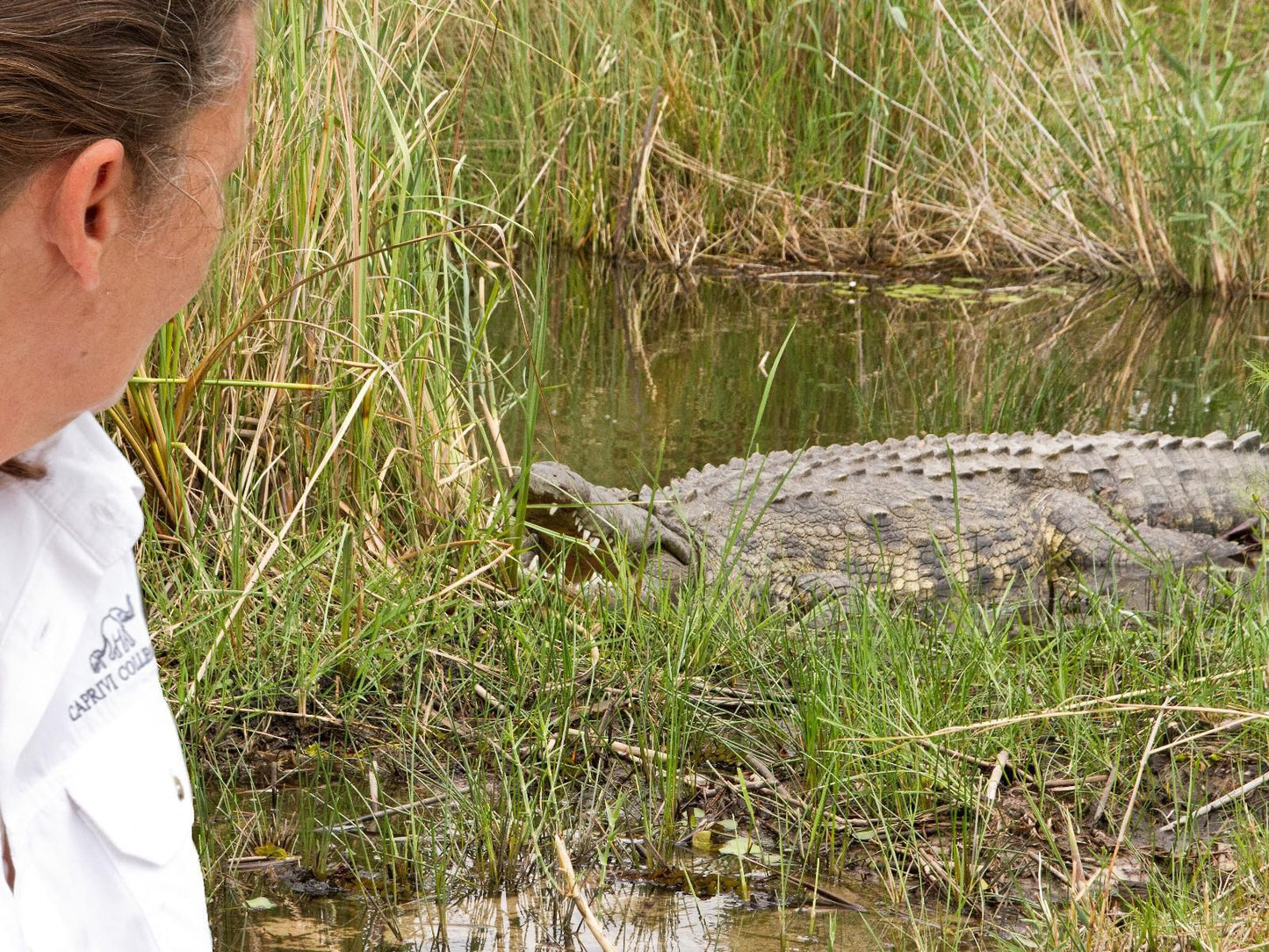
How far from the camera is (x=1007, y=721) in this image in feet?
8.29

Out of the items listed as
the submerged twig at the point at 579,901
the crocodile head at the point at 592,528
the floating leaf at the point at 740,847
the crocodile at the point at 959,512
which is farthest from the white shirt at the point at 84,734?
the crocodile at the point at 959,512

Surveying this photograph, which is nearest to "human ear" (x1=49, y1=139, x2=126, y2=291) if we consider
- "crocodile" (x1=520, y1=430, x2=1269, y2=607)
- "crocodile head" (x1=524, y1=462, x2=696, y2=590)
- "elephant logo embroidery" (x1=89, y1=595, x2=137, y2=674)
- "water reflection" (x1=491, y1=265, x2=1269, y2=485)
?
"elephant logo embroidery" (x1=89, y1=595, x2=137, y2=674)

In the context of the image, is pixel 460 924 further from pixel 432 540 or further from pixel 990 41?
pixel 990 41

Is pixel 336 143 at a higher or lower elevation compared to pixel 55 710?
higher

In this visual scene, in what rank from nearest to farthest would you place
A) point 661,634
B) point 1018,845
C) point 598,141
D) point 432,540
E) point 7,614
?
point 7,614 → point 1018,845 → point 661,634 → point 432,540 → point 598,141

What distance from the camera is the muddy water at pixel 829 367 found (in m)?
5.48

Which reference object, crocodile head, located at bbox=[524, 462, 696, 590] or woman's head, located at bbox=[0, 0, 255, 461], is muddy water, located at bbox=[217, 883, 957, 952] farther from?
woman's head, located at bbox=[0, 0, 255, 461]

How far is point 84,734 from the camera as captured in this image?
1.36 m

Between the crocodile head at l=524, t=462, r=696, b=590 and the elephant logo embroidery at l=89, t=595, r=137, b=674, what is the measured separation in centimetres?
240

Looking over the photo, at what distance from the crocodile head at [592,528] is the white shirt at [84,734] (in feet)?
7.92

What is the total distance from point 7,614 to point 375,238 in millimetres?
2653

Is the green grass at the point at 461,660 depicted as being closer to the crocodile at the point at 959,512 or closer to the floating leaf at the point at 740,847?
the floating leaf at the point at 740,847

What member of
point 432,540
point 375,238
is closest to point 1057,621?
point 432,540

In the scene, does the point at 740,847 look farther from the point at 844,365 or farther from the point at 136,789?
the point at 844,365
